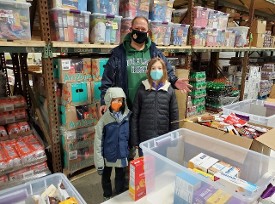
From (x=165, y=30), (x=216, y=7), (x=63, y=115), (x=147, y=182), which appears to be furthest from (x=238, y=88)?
(x=147, y=182)

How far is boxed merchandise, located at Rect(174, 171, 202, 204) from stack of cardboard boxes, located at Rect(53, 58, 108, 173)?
54.2 inches

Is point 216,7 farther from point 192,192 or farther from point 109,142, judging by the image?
point 192,192

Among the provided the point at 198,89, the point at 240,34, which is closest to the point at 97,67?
the point at 198,89

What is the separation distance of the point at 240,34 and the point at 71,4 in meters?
2.74

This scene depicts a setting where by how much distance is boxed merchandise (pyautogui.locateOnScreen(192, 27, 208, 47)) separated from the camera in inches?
107

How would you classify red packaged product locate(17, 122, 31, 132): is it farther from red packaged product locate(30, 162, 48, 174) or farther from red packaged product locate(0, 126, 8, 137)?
red packaged product locate(30, 162, 48, 174)

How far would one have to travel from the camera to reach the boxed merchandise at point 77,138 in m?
1.96

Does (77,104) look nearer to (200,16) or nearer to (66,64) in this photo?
(66,64)

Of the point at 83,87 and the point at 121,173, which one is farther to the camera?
the point at 83,87

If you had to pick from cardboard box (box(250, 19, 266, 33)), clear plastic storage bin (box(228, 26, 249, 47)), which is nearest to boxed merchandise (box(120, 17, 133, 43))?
clear plastic storage bin (box(228, 26, 249, 47))

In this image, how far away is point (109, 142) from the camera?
146cm

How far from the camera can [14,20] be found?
1.47m

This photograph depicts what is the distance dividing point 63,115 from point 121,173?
0.75 m

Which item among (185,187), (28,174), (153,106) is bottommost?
(28,174)
